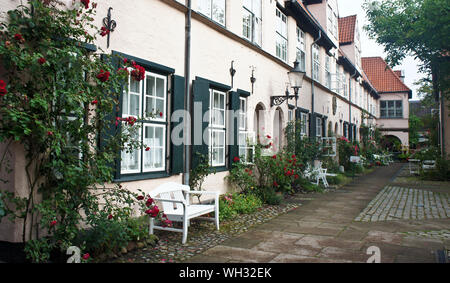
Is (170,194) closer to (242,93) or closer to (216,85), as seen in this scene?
(216,85)

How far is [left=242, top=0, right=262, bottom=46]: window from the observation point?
9.39 metres

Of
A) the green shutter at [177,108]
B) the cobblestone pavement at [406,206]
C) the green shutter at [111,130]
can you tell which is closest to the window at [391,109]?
the cobblestone pavement at [406,206]

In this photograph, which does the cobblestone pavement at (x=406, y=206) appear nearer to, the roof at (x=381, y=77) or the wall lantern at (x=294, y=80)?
the wall lantern at (x=294, y=80)

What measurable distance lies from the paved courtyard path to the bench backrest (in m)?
1.03

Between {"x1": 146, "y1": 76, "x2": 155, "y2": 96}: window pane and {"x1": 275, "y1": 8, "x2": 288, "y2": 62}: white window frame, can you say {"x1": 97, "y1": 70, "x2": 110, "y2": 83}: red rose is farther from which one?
{"x1": 275, "y1": 8, "x2": 288, "y2": 62}: white window frame

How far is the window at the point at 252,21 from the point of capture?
9391 mm

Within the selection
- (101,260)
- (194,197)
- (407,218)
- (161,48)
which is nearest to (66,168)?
(101,260)

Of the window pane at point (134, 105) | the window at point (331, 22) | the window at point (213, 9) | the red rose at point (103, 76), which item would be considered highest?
the window at point (331, 22)

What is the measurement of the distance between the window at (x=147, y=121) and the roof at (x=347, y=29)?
2094 centimetres

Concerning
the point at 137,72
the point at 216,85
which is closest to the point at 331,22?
the point at 216,85

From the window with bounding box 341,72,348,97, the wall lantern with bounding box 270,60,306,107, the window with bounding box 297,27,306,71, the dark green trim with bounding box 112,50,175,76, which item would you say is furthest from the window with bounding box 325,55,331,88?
the dark green trim with bounding box 112,50,175,76

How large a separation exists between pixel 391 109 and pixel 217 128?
3086cm

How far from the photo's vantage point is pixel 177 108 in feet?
21.0

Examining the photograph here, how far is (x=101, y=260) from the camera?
4.00 m
